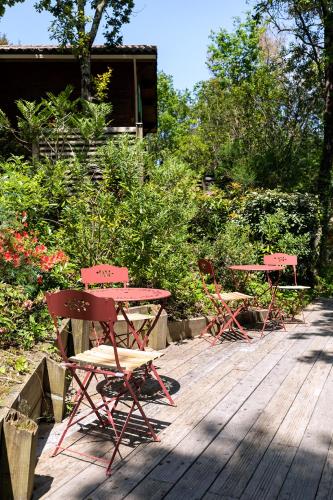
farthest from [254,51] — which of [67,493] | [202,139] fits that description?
[67,493]

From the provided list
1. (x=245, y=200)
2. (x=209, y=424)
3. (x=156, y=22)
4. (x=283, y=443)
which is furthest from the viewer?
(x=156, y=22)

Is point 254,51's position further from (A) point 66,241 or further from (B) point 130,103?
(A) point 66,241

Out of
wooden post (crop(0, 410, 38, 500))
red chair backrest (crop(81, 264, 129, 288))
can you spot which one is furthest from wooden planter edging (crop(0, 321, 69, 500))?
red chair backrest (crop(81, 264, 129, 288))

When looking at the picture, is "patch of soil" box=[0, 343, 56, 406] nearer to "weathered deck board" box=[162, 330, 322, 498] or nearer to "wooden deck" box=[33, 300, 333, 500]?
"wooden deck" box=[33, 300, 333, 500]

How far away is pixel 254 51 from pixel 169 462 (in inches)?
1061

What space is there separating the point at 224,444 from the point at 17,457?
1404 millimetres

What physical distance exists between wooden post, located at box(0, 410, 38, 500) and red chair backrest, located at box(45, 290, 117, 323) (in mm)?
740

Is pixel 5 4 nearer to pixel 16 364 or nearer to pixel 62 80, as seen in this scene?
pixel 62 80

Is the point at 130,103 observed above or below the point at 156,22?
below

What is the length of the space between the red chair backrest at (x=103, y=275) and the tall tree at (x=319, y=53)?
7.95 m

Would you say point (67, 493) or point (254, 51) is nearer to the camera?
point (67, 493)

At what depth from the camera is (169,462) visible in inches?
119

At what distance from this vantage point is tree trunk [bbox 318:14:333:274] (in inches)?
465

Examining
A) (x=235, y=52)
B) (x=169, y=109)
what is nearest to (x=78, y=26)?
(x=235, y=52)
